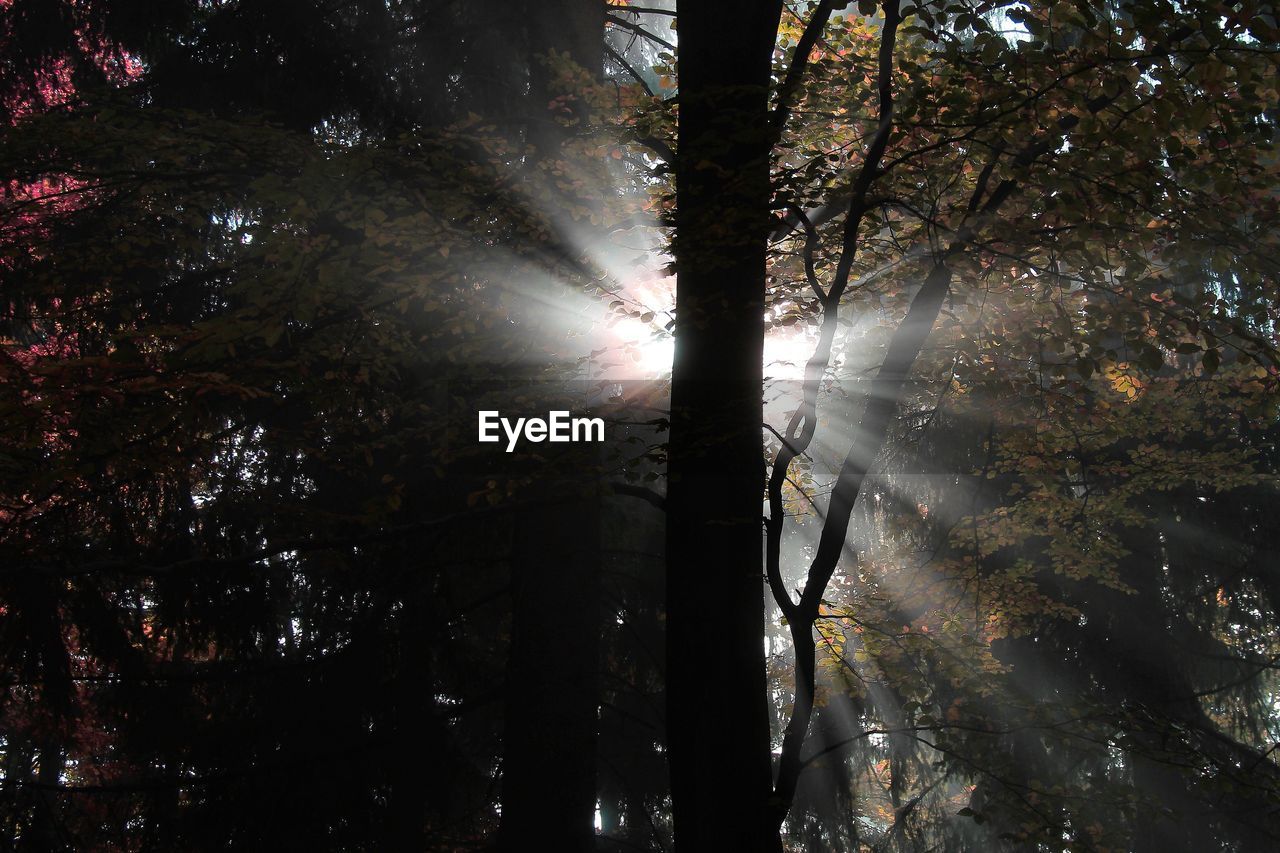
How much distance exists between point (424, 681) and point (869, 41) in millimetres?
5710

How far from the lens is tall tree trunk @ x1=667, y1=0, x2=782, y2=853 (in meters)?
3.68

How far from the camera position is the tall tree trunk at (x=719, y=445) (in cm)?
368

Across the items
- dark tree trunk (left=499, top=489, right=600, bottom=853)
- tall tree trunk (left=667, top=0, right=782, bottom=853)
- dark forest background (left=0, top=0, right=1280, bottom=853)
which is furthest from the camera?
dark tree trunk (left=499, top=489, right=600, bottom=853)

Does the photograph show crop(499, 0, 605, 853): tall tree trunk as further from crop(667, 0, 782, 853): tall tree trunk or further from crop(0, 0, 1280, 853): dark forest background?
crop(667, 0, 782, 853): tall tree trunk

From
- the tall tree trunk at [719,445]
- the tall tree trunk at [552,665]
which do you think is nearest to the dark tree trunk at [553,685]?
the tall tree trunk at [552,665]

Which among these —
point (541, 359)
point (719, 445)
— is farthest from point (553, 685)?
point (719, 445)

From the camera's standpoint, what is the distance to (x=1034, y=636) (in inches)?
428

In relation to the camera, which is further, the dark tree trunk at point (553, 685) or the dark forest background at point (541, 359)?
the dark tree trunk at point (553, 685)

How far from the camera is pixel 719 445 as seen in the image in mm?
3967

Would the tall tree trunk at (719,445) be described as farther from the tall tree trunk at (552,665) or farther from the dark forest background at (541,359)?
the tall tree trunk at (552,665)

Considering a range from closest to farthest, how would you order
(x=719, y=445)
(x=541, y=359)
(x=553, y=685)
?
(x=719, y=445)
(x=553, y=685)
(x=541, y=359)

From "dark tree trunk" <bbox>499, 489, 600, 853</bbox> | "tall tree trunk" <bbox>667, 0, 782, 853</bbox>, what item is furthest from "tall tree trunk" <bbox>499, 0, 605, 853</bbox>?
"tall tree trunk" <bbox>667, 0, 782, 853</bbox>

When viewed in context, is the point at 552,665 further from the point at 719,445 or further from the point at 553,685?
the point at 719,445

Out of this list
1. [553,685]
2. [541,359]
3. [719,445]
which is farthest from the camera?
[541,359]
